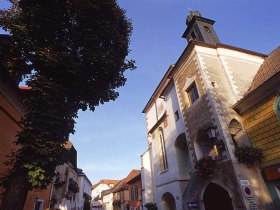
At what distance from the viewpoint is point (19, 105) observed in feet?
38.0

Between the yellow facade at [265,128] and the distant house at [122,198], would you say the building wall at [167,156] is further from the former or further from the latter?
the distant house at [122,198]

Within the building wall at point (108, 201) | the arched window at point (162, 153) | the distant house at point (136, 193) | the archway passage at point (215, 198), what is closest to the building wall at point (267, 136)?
the archway passage at point (215, 198)

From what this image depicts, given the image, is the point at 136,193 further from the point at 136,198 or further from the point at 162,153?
the point at 162,153

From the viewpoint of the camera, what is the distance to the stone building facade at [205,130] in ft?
32.2

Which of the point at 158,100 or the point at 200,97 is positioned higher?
the point at 158,100

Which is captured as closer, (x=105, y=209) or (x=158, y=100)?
(x=158, y=100)

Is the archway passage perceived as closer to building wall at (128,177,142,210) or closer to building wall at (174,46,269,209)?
building wall at (174,46,269,209)

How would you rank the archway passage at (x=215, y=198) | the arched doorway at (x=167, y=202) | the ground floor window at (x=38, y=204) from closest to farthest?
the archway passage at (x=215, y=198) → the ground floor window at (x=38, y=204) → the arched doorway at (x=167, y=202)

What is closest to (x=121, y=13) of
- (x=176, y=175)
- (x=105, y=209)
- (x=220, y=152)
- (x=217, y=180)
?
(x=220, y=152)

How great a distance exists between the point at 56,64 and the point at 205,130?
8.75m

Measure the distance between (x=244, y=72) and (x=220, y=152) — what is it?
6.60 m

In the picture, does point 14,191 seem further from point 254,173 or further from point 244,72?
point 244,72

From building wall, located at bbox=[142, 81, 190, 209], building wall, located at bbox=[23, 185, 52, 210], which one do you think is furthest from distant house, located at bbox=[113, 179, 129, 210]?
building wall, located at bbox=[23, 185, 52, 210]

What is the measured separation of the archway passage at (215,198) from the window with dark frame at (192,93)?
5608mm
